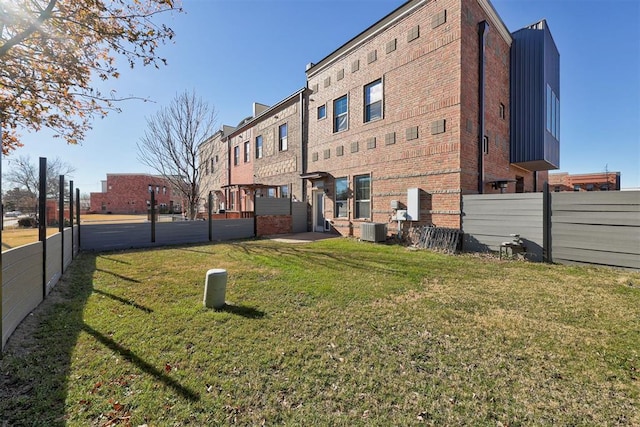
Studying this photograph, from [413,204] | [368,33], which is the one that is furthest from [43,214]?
[368,33]

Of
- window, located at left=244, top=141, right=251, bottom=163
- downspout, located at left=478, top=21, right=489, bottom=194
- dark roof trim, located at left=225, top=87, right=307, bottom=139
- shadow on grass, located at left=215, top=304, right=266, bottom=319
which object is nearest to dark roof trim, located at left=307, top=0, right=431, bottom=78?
dark roof trim, located at left=225, top=87, right=307, bottom=139

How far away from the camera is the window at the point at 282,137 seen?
16750mm

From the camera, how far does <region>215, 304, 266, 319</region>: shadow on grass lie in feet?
12.7

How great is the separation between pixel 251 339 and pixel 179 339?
84 centimetres

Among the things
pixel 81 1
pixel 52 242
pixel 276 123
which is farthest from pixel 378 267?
pixel 276 123

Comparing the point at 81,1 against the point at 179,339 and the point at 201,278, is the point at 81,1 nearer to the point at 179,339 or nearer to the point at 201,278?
the point at 201,278

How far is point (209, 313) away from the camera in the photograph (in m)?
3.91

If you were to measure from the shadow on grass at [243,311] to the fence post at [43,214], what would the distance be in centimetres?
305

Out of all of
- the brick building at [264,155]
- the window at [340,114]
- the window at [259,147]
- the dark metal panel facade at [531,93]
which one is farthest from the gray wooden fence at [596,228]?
the window at [259,147]

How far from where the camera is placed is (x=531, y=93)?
11.5m

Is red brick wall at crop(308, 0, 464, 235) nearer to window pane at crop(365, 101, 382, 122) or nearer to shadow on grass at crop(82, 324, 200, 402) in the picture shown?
window pane at crop(365, 101, 382, 122)

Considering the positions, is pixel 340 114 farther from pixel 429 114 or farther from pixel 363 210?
pixel 363 210

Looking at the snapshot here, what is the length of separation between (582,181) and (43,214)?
145 ft

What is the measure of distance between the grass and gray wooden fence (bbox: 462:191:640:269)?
1305mm
